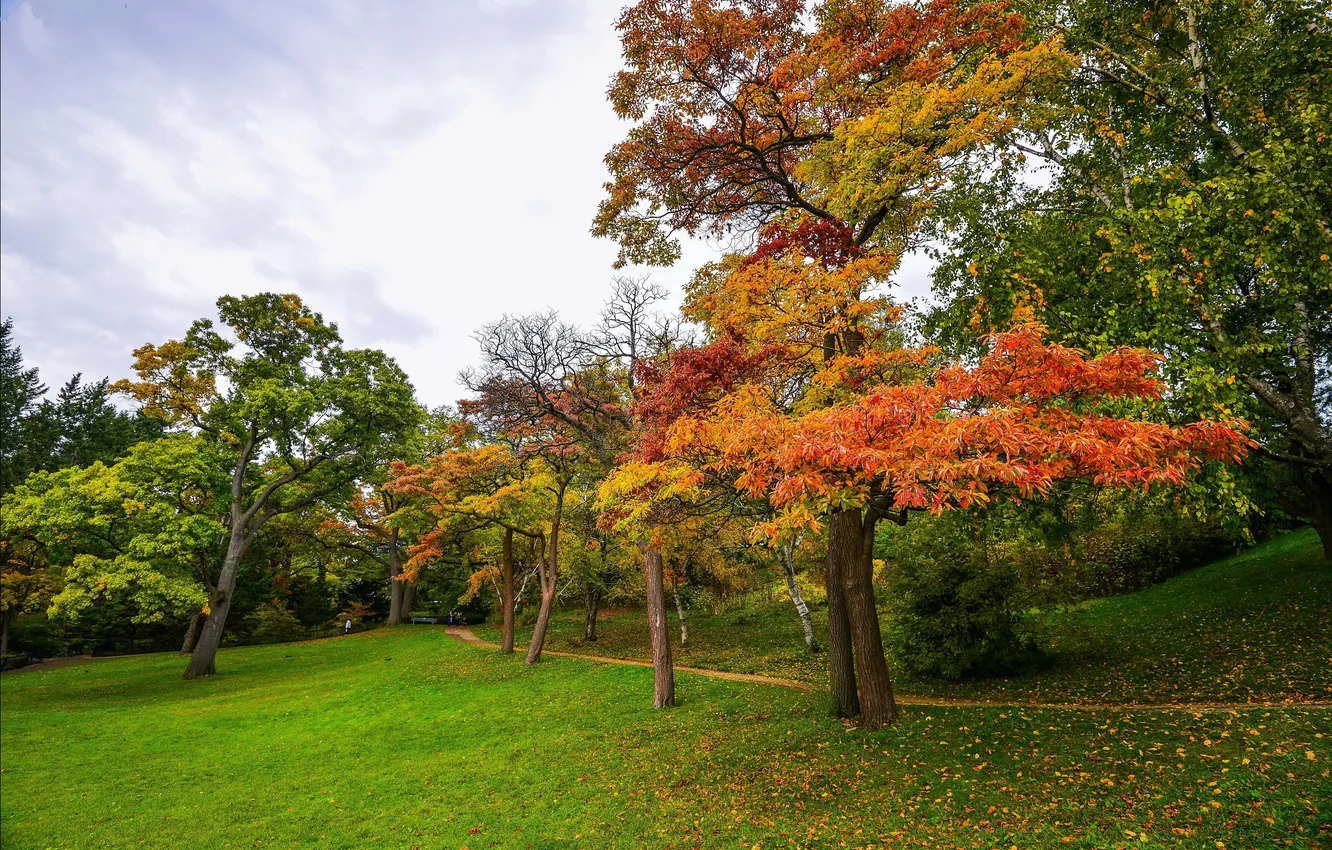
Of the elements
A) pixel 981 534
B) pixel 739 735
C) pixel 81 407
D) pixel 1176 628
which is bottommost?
pixel 739 735

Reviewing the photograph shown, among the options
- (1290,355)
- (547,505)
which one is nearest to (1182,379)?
(1290,355)

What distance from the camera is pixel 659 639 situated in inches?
482

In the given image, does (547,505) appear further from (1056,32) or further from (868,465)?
(1056,32)

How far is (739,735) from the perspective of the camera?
935 cm

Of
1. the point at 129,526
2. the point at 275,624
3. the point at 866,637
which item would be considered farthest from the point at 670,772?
the point at 275,624

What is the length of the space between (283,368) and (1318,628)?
28.0 m

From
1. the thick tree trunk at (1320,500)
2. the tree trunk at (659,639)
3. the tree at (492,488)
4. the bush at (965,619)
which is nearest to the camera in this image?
the bush at (965,619)

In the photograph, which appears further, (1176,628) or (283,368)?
(283,368)

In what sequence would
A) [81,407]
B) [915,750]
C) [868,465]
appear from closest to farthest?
1. [868,465]
2. [915,750]
3. [81,407]

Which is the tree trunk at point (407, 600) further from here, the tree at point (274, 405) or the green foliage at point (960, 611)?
the green foliage at point (960, 611)

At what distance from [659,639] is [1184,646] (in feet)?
33.8

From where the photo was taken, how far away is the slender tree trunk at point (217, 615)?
19.8 meters

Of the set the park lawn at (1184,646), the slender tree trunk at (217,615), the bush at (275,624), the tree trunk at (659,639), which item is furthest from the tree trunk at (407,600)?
the tree trunk at (659,639)

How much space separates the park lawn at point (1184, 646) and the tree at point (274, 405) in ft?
39.0
